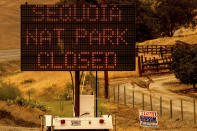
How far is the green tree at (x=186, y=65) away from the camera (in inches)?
1212

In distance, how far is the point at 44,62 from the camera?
565 inches

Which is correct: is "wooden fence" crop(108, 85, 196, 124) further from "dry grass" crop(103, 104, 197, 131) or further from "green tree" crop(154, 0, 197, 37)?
"green tree" crop(154, 0, 197, 37)

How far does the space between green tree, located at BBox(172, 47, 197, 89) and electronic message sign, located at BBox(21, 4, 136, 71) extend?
17.2 m

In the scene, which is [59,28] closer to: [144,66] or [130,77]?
[130,77]

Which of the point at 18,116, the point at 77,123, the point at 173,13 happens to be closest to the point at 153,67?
the point at 18,116

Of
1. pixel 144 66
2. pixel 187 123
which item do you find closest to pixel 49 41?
pixel 187 123

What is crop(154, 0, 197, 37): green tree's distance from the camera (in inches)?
2938

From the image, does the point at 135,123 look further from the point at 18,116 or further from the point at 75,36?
the point at 75,36

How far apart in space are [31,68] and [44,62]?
1.46 feet

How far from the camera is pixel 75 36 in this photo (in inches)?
565

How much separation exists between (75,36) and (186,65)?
1825 centimetres

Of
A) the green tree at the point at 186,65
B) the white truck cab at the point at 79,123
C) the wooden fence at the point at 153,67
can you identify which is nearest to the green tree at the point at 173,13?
the wooden fence at the point at 153,67

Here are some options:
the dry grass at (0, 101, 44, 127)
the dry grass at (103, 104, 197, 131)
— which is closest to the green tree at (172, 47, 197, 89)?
the dry grass at (103, 104, 197, 131)

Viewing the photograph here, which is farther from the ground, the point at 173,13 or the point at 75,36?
the point at 173,13
